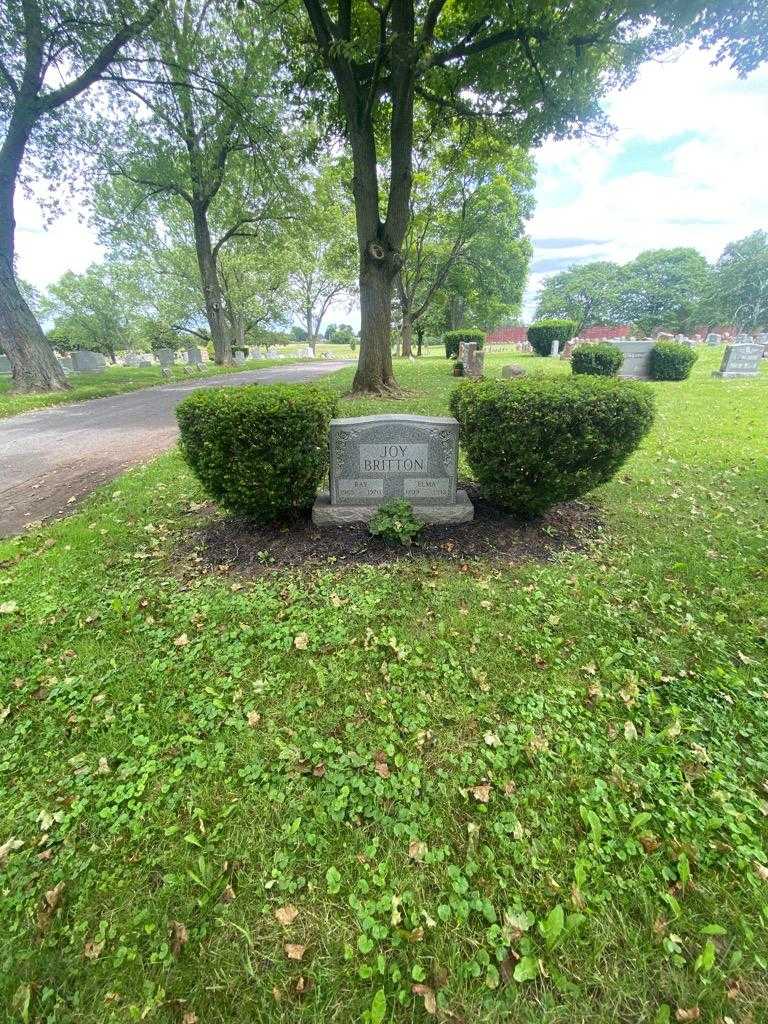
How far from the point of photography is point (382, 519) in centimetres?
402

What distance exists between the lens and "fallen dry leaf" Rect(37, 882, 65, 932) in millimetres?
1531

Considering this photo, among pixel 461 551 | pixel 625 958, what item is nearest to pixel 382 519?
pixel 461 551

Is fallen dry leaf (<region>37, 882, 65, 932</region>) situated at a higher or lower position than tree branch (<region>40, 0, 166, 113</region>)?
lower

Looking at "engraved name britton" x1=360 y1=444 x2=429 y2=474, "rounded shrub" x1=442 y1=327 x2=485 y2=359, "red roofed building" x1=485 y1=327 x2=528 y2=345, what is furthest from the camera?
"red roofed building" x1=485 y1=327 x2=528 y2=345

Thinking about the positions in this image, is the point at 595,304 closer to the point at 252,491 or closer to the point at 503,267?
the point at 503,267

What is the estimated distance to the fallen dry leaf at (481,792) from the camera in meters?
1.92

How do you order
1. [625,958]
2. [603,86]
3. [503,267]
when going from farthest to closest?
[503,267] → [603,86] → [625,958]

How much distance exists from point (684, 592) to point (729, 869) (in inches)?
79.7

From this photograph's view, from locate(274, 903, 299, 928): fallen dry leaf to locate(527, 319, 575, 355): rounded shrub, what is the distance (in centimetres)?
2914

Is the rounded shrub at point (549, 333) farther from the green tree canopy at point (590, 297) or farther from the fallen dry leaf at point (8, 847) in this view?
the green tree canopy at point (590, 297)

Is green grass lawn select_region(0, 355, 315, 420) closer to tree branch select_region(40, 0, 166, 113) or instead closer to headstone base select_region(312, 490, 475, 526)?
tree branch select_region(40, 0, 166, 113)

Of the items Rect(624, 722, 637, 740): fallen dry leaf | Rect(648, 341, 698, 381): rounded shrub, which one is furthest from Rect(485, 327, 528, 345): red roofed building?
Rect(624, 722, 637, 740): fallen dry leaf

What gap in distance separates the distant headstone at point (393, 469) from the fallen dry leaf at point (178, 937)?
9.84 ft

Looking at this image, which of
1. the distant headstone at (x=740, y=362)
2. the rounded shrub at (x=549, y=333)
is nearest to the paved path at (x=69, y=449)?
the distant headstone at (x=740, y=362)
